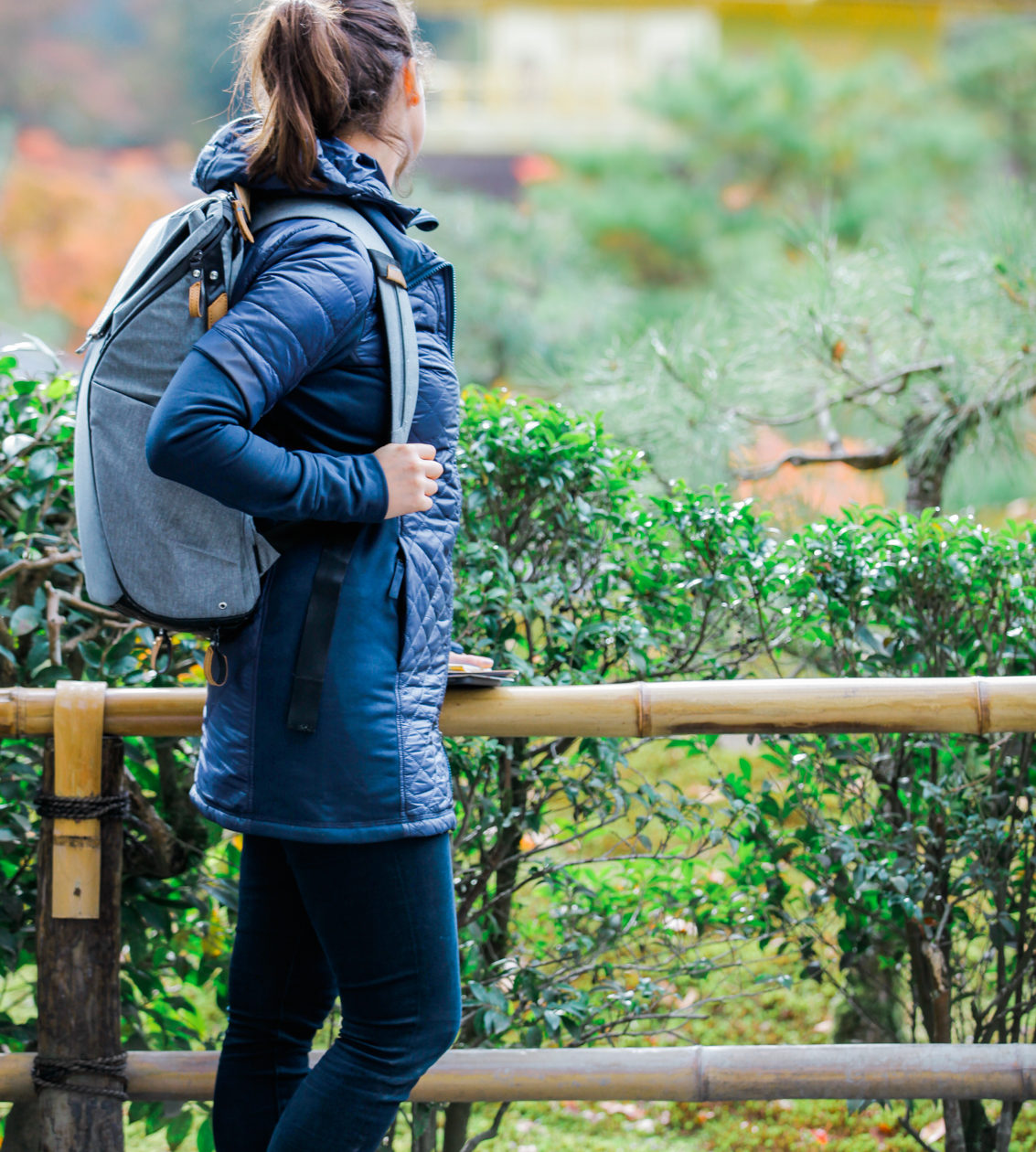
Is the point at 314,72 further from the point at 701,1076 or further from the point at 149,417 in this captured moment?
the point at 701,1076

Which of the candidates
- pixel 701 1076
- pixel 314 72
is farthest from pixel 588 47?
pixel 701 1076

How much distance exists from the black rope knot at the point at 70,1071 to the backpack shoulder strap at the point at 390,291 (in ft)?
2.50

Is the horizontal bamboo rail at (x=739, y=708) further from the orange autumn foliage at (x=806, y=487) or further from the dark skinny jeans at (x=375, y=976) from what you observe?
the orange autumn foliage at (x=806, y=487)

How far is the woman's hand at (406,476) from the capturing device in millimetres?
942

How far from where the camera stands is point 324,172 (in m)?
0.96

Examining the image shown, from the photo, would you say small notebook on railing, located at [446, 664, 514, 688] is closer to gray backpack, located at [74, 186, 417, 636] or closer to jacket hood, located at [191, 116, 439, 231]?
gray backpack, located at [74, 186, 417, 636]

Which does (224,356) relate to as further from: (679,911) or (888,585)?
(679,911)

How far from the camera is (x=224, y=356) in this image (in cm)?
88

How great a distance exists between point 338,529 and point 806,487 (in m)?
1.95

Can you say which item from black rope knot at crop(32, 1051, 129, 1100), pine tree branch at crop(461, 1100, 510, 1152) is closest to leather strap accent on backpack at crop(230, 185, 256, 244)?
black rope knot at crop(32, 1051, 129, 1100)

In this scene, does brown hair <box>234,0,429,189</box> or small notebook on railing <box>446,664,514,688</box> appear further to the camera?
small notebook on railing <box>446,664,514,688</box>

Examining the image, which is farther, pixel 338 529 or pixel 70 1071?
pixel 70 1071

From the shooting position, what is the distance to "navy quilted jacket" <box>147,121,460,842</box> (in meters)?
0.89

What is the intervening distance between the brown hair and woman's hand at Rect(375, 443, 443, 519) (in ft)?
0.75
